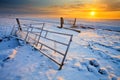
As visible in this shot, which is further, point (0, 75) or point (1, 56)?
point (1, 56)

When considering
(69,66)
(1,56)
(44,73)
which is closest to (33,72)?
(44,73)

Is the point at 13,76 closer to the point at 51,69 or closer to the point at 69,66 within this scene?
the point at 51,69

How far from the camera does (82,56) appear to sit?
245 inches

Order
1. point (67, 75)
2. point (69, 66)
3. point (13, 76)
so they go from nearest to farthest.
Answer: point (13, 76) < point (67, 75) < point (69, 66)

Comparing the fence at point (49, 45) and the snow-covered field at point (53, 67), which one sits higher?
the fence at point (49, 45)

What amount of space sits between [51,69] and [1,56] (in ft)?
9.25

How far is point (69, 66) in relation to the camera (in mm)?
4984

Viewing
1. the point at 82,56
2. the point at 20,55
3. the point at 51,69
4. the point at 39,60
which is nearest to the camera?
the point at 51,69

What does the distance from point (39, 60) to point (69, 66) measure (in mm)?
1455

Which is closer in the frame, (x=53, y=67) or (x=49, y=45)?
(x=53, y=67)

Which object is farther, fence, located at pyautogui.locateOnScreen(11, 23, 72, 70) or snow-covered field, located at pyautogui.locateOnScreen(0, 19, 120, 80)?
fence, located at pyautogui.locateOnScreen(11, 23, 72, 70)

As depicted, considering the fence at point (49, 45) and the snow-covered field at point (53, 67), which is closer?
the snow-covered field at point (53, 67)

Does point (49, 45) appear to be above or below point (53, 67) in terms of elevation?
above

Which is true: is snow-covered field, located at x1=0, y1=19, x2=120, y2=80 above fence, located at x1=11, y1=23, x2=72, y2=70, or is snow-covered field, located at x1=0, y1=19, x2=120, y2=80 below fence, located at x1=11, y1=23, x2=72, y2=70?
below
